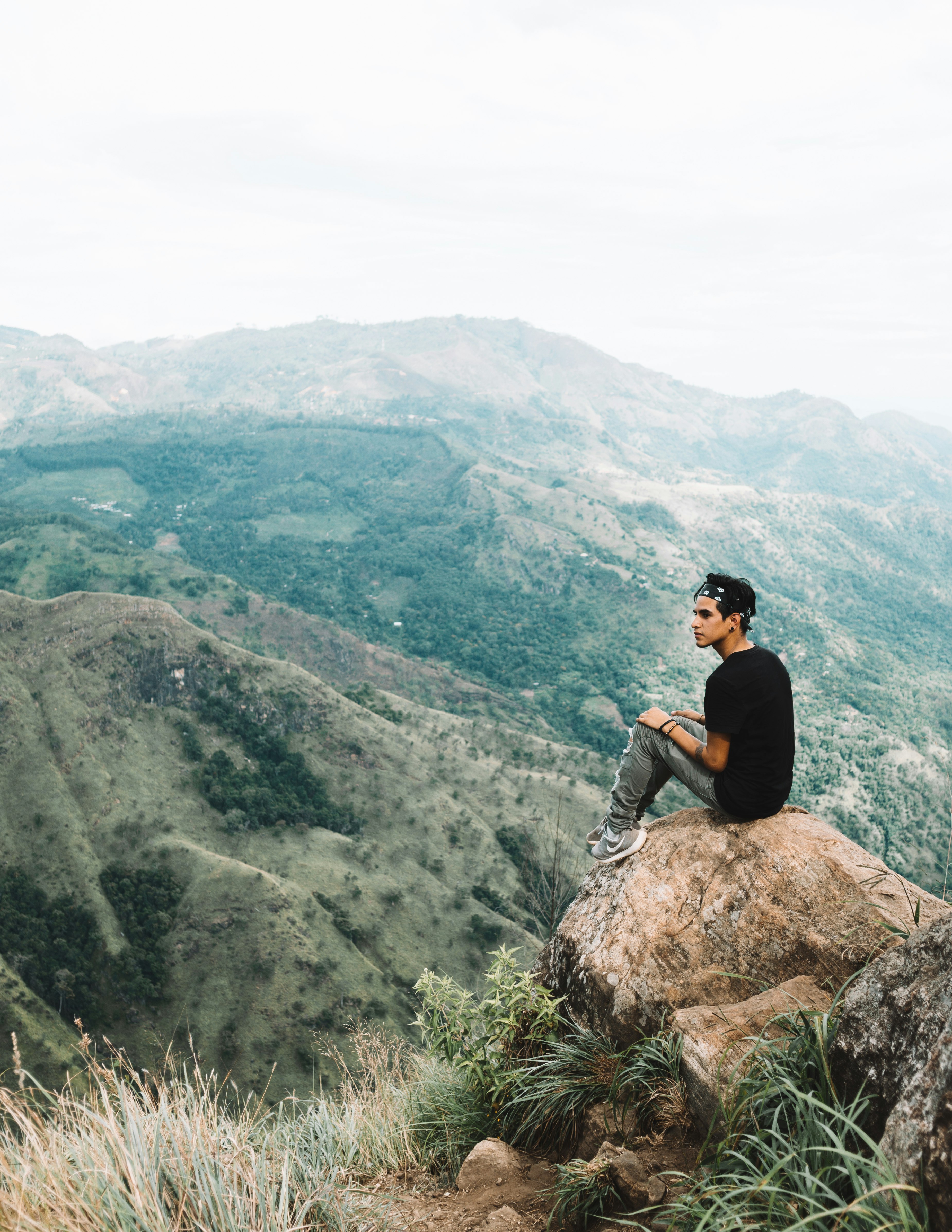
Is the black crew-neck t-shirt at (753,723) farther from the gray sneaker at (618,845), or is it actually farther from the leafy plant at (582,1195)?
the leafy plant at (582,1195)

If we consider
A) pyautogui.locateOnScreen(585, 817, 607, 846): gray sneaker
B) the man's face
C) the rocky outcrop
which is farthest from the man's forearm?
the rocky outcrop

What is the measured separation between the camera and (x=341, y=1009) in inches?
1938

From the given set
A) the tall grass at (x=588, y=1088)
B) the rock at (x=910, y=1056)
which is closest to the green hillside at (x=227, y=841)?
the tall grass at (x=588, y=1088)

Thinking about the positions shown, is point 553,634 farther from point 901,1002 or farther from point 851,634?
point 901,1002

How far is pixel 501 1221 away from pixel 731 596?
4.41 metres

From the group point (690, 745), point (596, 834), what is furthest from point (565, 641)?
point (690, 745)

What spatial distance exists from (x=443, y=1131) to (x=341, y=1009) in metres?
50.3

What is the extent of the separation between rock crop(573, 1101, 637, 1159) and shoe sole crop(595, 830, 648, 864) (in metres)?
1.99

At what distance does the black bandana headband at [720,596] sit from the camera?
568 centimetres

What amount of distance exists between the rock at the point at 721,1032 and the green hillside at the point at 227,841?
40975mm

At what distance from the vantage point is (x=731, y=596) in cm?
571

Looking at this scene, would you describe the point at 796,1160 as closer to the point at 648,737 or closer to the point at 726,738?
the point at 726,738

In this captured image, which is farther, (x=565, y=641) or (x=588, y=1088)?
(x=565, y=641)

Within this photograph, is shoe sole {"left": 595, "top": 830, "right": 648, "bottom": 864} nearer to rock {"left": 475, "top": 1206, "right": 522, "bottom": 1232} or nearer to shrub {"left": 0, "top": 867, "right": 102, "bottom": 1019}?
rock {"left": 475, "top": 1206, "right": 522, "bottom": 1232}
